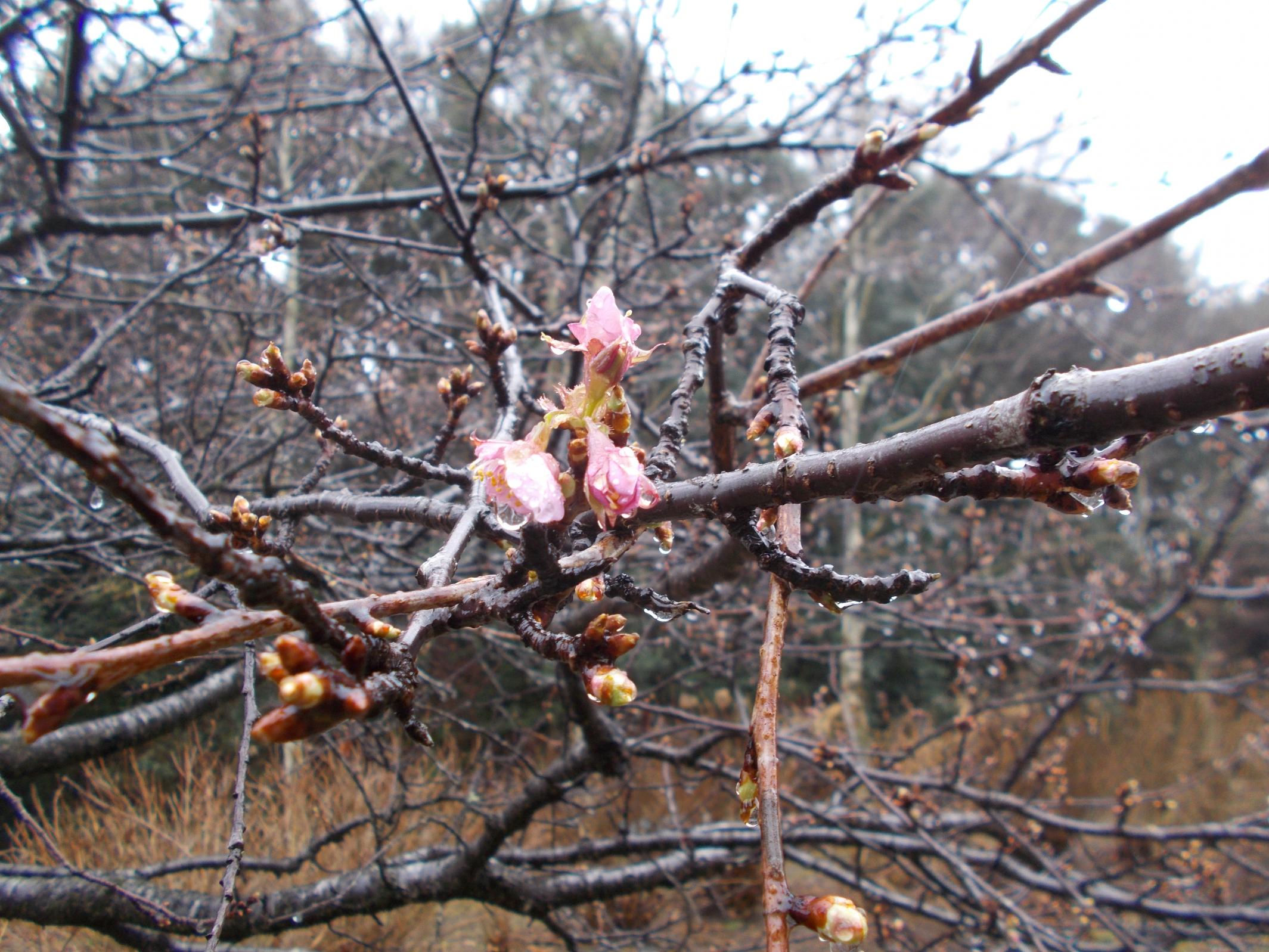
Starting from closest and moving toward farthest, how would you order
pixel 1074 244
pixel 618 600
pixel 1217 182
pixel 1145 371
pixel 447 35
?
1. pixel 1145 371
2. pixel 1217 182
3. pixel 618 600
4. pixel 447 35
5. pixel 1074 244

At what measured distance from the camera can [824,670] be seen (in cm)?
874

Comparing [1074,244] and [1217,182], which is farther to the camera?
[1074,244]

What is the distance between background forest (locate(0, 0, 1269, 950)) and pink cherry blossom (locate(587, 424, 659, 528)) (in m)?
0.18

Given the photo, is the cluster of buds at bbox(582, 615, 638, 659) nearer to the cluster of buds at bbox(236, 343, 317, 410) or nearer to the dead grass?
the cluster of buds at bbox(236, 343, 317, 410)

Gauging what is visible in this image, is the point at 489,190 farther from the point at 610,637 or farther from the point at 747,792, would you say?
the point at 747,792

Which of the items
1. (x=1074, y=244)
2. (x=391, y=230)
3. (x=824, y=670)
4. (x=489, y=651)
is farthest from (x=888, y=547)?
(x=1074, y=244)

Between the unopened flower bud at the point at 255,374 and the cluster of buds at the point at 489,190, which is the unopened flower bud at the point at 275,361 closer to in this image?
the unopened flower bud at the point at 255,374

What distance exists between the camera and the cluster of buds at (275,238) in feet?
5.74

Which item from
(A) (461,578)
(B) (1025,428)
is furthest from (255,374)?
(A) (461,578)

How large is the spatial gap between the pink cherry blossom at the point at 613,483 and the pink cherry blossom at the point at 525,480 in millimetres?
39

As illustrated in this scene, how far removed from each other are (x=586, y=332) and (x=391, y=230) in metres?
6.71

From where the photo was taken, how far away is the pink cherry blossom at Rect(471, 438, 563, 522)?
2.13 ft

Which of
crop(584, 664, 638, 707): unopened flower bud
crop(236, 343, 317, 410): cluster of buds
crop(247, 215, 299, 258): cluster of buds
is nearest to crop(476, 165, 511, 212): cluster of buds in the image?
crop(247, 215, 299, 258): cluster of buds

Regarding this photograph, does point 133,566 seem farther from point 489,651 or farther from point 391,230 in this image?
point 391,230
